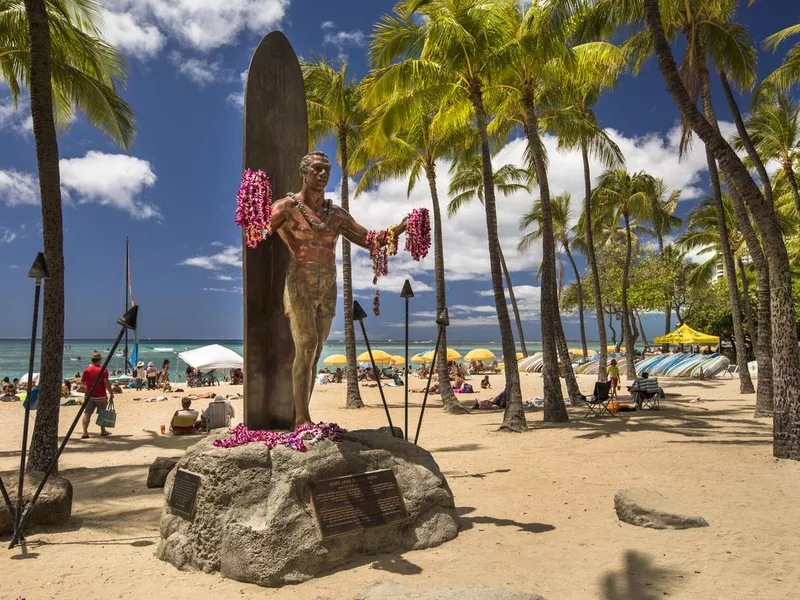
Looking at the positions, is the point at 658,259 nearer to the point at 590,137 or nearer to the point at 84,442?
the point at 590,137

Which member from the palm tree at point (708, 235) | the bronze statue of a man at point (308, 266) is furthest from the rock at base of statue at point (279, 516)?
the palm tree at point (708, 235)

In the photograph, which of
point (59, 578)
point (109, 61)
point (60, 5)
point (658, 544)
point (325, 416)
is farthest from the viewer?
point (325, 416)

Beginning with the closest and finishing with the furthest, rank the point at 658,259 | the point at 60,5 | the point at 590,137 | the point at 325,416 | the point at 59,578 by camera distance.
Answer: the point at 59,578 < the point at 60,5 < the point at 325,416 < the point at 590,137 < the point at 658,259

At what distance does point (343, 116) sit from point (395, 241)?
13392 mm

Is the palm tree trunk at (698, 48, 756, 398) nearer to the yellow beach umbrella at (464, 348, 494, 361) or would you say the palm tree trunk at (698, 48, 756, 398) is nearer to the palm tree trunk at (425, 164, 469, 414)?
the palm tree trunk at (425, 164, 469, 414)

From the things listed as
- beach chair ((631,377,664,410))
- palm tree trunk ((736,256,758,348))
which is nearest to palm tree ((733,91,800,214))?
palm tree trunk ((736,256,758,348))

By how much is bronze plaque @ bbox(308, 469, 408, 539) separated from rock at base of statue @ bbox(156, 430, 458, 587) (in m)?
0.06

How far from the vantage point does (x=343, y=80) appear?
17.3 m

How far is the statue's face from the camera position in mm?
5199

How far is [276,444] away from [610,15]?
11.2 m

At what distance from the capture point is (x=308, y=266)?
5.12 m

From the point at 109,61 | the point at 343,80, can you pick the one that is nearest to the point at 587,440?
the point at 109,61

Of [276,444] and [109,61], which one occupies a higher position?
[109,61]

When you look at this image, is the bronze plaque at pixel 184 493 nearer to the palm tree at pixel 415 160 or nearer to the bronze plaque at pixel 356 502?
the bronze plaque at pixel 356 502
